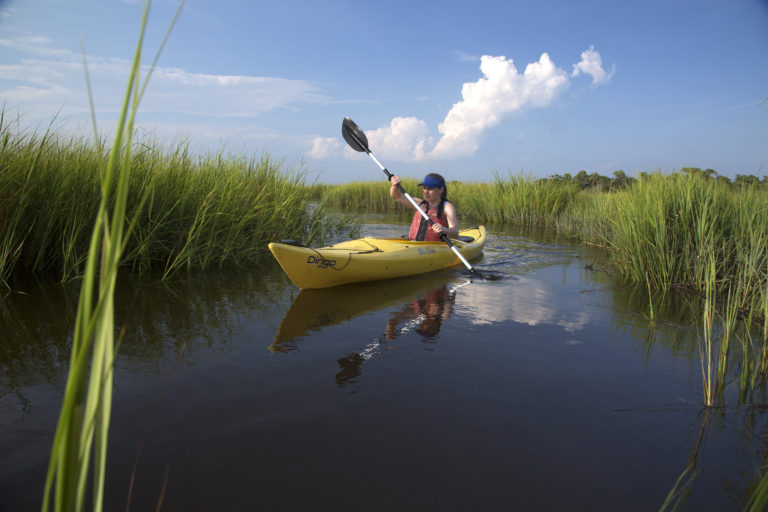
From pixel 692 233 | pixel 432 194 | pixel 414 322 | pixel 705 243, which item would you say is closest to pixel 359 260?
pixel 414 322

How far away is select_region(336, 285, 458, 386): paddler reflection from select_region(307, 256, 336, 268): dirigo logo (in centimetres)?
93

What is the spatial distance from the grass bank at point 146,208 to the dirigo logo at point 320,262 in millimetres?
1443

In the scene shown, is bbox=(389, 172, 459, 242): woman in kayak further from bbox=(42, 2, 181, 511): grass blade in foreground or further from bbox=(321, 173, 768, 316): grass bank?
bbox=(42, 2, 181, 511): grass blade in foreground

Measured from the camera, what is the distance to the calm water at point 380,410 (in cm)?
184

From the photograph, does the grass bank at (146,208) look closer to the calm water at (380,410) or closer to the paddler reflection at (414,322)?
the calm water at (380,410)

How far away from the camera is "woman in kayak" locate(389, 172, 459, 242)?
6.31 meters

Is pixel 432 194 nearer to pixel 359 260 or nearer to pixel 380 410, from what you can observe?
pixel 359 260

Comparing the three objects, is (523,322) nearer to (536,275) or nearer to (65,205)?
(536,275)

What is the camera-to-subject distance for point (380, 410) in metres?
2.41

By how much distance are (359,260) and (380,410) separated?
2652 mm

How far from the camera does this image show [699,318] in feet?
13.4

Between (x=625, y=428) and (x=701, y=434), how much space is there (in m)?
0.36

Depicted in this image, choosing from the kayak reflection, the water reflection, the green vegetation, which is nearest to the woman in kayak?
the kayak reflection

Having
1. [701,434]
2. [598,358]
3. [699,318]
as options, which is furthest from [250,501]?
[699,318]
